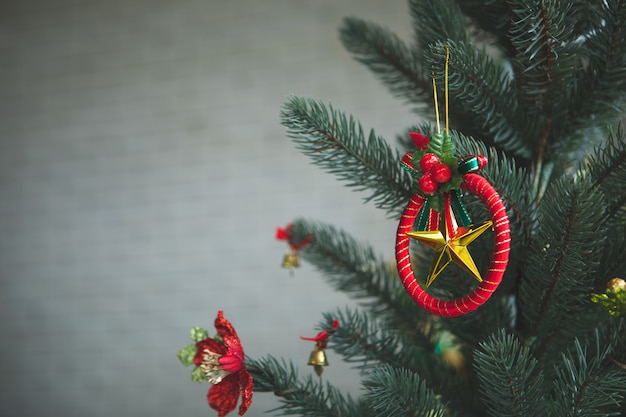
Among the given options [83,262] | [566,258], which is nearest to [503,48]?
[566,258]

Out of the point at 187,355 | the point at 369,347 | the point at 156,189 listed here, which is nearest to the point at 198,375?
the point at 187,355

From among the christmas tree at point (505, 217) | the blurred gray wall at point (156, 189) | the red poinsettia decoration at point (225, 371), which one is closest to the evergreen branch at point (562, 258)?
the christmas tree at point (505, 217)

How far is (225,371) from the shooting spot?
53cm

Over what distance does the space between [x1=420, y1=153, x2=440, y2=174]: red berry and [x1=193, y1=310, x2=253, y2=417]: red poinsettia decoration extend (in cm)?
21

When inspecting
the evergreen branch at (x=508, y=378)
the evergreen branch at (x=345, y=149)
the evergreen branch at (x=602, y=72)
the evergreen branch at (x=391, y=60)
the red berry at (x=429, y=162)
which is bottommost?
the evergreen branch at (x=508, y=378)

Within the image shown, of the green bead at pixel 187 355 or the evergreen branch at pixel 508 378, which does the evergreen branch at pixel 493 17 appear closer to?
the evergreen branch at pixel 508 378

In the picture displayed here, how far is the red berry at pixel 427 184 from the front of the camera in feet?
1.44

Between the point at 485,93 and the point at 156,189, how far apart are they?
2.17 metres

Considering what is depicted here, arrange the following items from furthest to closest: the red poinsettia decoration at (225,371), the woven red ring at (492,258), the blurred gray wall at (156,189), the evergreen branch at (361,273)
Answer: the blurred gray wall at (156,189)
the evergreen branch at (361,273)
the red poinsettia decoration at (225,371)
the woven red ring at (492,258)

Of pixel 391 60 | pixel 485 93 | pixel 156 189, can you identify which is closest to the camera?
pixel 485 93

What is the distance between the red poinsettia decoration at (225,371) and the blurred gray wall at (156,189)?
168 centimetres

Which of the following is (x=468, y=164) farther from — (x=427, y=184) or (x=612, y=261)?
(x=612, y=261)

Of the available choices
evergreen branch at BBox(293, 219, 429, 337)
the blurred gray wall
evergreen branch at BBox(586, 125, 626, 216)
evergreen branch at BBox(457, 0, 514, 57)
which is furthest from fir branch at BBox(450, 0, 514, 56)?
the blurred gray wall

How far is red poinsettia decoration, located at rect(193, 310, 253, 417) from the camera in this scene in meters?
0.52
